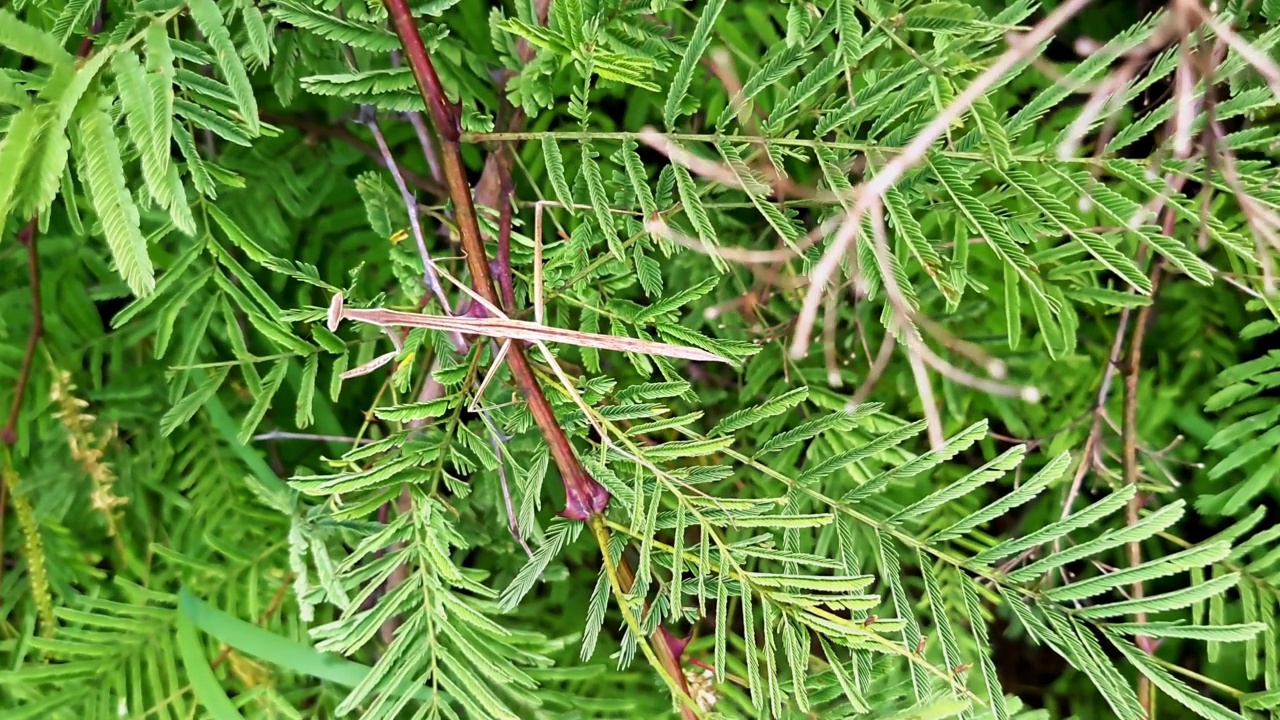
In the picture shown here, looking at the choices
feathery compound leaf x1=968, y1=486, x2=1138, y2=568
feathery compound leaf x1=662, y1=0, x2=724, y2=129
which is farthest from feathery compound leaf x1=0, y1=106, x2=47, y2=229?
feathery compound leaf x1=968, y1=486, x2=1138, y2=568

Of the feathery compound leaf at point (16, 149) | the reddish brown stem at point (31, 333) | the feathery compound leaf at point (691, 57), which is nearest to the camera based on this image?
the feathery compound leaf at point (16, 149)

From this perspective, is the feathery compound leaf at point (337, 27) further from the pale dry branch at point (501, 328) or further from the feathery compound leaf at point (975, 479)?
the feathery compound leaf at point (975, 479)

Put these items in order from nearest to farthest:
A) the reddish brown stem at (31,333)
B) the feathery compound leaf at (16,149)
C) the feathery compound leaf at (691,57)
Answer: the feathery compound leaf at (16,149)
the feathery compound leaf at (691,57)
the reddish brown stem at (31,333)

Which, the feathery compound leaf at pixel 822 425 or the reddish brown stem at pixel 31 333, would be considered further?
the reddish brown stem at pixel 31 333

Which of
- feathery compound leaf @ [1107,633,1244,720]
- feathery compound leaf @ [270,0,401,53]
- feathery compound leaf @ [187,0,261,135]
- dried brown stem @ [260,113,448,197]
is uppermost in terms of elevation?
feathery compound leaf @ [270,0,401,53]

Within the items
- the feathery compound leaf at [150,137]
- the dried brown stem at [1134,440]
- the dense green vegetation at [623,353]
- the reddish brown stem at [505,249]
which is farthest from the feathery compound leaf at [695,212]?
the dried brown stem at [1134,440]

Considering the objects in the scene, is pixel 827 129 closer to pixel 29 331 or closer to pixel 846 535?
pixel 846 535

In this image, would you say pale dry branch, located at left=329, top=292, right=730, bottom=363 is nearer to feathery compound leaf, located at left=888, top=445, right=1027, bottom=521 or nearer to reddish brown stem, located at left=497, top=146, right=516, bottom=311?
reddish brown stem, located at left=497, top=146, right=516, bottom=311

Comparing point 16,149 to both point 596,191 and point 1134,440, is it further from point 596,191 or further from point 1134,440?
point 1134,440
